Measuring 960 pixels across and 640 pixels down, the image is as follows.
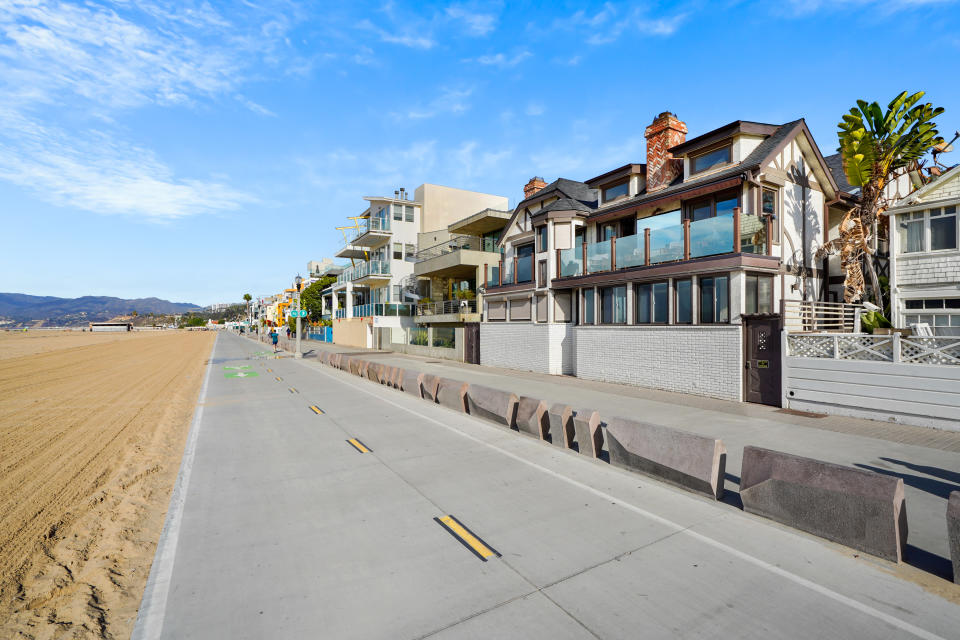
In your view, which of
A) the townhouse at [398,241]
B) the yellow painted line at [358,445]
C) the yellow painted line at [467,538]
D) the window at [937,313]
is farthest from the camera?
the townhouse at [398,241]

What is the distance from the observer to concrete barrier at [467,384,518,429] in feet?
34.1

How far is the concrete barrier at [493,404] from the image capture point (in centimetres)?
1040

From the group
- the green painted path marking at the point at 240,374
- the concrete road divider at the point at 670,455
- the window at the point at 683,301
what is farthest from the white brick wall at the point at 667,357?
the green painted path marking at the point at 240,374

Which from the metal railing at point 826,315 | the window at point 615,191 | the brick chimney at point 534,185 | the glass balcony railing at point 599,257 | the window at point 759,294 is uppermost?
the brick chimney at point 534,185

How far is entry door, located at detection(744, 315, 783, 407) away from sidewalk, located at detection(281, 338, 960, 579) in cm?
51

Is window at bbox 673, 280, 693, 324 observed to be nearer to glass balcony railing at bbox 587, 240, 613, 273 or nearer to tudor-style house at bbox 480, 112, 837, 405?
tudor-style house at bbox 480, 112, 837, 405

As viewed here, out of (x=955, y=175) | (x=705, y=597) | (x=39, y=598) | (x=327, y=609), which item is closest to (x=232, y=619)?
(x=327, y=609)

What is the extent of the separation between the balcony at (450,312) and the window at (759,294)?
16.3 meters

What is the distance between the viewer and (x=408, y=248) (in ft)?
146

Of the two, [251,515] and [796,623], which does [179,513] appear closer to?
[251,515]

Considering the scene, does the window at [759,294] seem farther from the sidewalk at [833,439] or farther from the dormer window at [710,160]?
the dormer window at [710,160]

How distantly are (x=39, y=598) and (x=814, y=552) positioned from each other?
741 cm

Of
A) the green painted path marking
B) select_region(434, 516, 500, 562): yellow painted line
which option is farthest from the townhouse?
select_region(434, 516, 500, 562): yellow painted line

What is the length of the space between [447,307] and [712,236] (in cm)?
1937
